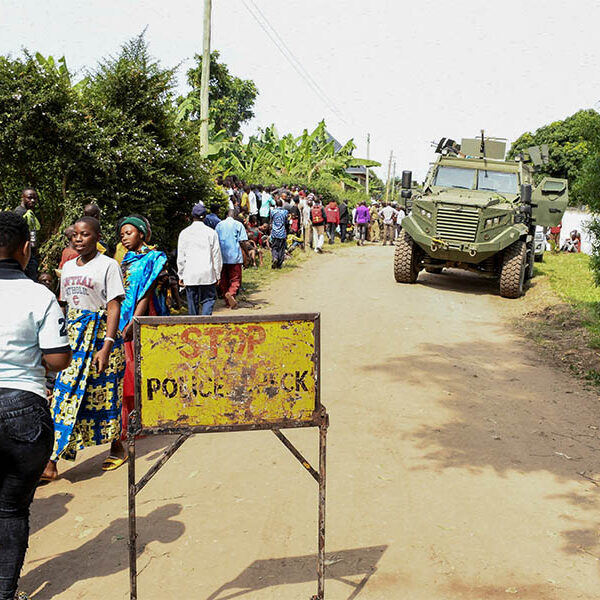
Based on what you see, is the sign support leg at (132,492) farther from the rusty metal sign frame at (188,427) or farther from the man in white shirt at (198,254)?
the man in white shirt at (198,254)

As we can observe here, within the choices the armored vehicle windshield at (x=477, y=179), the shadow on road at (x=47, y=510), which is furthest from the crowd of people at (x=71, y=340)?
the armored vehicle windshield at (x=477, y=179)

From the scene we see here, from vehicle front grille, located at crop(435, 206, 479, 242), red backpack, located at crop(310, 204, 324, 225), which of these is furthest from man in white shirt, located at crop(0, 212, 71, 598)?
red backpack, located at crop(310, 204, 324, 225)

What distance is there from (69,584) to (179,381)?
1305 mm

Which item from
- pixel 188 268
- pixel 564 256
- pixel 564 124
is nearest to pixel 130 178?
pixel 188 268

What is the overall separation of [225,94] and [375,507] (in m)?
39.6

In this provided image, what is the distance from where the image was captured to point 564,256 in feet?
72.5

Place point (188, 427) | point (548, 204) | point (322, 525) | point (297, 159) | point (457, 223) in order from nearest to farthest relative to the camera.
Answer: point (188, 427), point (322, 525), point (457, 223), point (548, 204), point (297, 159)

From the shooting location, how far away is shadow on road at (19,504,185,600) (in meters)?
3.40

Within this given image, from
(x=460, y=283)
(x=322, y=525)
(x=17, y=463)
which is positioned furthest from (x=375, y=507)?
(x=460, y=283)

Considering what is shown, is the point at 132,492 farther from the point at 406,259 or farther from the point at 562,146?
A: the point at 562,146

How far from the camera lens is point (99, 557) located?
3658 mm

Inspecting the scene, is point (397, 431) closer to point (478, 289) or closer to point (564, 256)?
point (478, 289)

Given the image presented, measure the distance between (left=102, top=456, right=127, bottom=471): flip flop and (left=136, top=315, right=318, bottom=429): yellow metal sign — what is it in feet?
7.07

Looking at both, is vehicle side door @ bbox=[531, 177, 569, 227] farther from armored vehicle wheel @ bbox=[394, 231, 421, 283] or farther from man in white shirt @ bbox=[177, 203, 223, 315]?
man in white shirt @ bbox=[177, 203, 223, 315]
